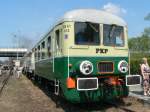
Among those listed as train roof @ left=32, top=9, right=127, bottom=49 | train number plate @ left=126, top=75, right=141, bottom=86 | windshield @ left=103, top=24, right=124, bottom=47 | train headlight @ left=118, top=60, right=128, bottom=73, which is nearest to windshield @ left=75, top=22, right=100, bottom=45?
train roof @ left=32, top=9, right=127, bottom=49

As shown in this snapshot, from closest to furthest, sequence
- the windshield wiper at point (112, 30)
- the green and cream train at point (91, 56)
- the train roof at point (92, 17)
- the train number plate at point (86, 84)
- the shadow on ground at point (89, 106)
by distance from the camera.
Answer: the train number plate at point (86, 84) → the green and cream train at point (91, 56) → the train roof at point (92, 17) → the shadow on ground at point (89, 106) → the windshield wiper at point (112, 30)

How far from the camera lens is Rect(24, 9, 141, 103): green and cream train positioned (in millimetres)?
10930

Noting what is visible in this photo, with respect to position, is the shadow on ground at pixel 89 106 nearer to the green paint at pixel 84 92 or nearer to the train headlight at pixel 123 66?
the green paint at pixel 84 92

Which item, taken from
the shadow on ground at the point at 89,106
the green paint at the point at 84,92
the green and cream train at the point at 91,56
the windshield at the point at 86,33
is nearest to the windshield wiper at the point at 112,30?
the green and cream train at the point at 91,56

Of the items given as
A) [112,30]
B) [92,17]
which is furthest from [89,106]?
[92,17]

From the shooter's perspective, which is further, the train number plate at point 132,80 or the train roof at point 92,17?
the train number plate at point 132,80

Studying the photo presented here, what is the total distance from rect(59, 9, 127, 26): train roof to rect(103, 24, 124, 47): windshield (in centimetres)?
17

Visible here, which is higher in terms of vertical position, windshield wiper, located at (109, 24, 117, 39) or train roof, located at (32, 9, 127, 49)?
train roof, located at (32, 9, 127, 49)

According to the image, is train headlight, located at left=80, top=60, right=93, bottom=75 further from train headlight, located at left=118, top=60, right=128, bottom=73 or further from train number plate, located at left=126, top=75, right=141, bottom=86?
train number plate, located at left=126, top=75, right=141, bottom=86

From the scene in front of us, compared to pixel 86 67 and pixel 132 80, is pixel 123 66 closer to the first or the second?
pixel 132 80

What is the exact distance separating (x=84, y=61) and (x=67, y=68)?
0.58 meters

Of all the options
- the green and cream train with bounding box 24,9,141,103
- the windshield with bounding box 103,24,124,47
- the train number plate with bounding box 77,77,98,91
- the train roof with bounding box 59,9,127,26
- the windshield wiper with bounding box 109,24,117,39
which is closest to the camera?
the train number plate with bounding box 77,77,98,91

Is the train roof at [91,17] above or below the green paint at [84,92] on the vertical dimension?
above

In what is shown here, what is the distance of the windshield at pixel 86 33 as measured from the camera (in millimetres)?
11398
